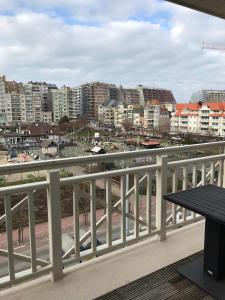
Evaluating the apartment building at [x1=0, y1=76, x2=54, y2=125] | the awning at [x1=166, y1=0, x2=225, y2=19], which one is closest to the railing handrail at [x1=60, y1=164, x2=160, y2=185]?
the awning at [x1=166, y1=0, x2=225, y2=19]

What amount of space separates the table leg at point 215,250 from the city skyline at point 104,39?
2.06 metres

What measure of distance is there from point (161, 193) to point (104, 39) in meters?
6.83

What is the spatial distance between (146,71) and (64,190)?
527 inches

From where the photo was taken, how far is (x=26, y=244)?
1.84 m

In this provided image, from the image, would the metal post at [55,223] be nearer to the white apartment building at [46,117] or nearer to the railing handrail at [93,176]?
the railing handrail at [93,176]

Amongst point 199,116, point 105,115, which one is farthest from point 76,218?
point 199,116

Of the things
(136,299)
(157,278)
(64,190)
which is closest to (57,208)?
(64,190)

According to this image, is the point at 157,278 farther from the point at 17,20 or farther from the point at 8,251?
the point at 17,20

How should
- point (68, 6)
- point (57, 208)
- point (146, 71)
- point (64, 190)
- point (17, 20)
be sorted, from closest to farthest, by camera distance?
point (57, 208)
point (64, 190)
point (68, 6)
point (17, 20)
point (146, 71)

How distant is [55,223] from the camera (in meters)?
1.80

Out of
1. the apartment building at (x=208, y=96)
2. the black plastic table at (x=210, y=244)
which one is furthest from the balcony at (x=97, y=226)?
the apartment building at (x=208, y=96)

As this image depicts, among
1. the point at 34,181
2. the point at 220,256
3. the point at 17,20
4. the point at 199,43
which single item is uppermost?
the point at 199,43

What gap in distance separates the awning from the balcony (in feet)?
4.46

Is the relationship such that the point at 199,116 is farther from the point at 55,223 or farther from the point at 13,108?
the point at 55,223
